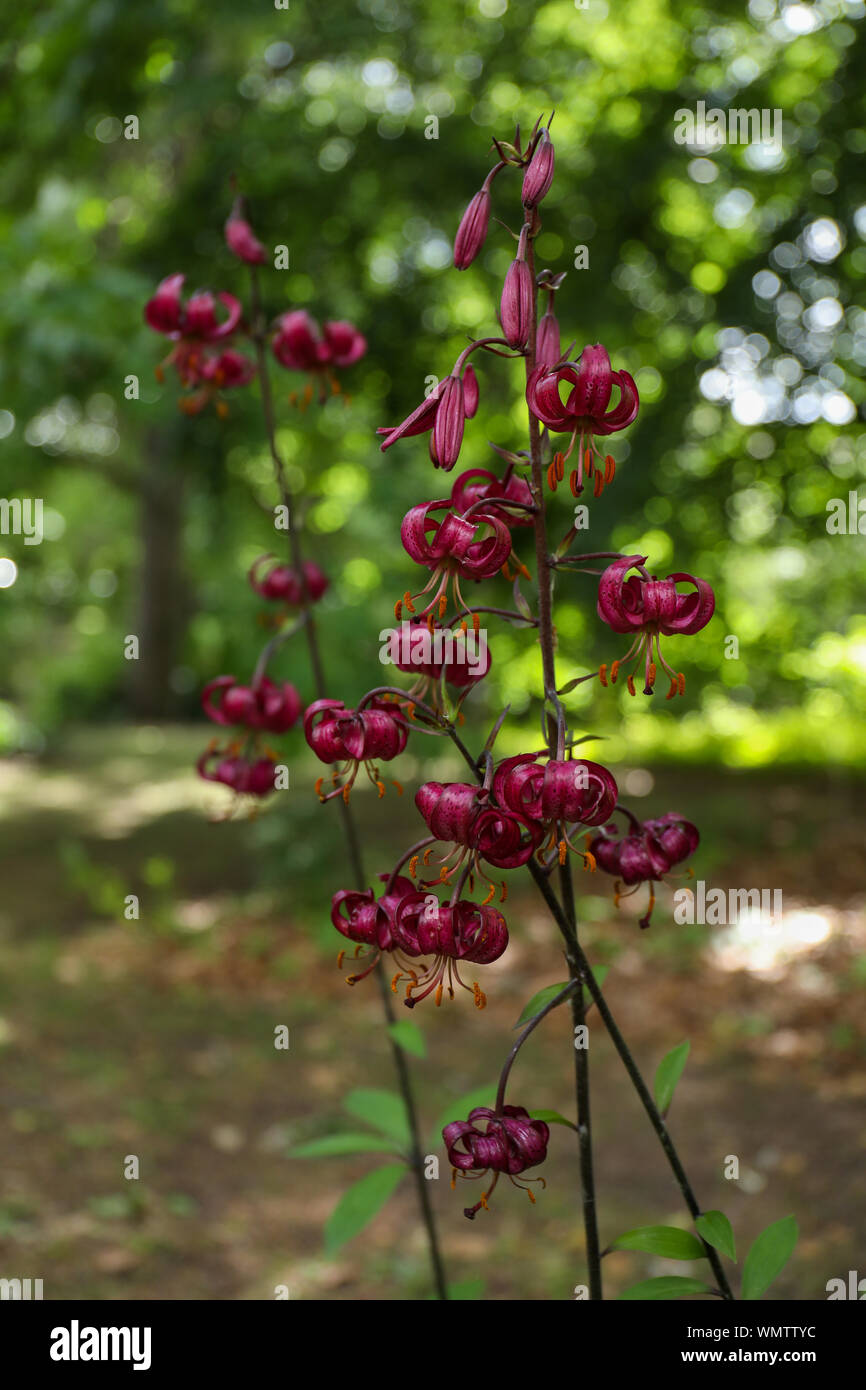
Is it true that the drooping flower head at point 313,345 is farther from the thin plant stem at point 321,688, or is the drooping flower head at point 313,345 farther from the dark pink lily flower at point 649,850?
the dark pink lily flower at point 649,850

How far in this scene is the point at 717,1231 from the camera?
4.05ft

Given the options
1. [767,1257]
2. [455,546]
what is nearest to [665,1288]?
[767,1257]

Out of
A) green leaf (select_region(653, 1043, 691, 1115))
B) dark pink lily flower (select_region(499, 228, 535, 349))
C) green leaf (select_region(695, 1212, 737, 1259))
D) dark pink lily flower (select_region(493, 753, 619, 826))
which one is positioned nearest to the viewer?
dark pink lily flower (select_region(493, 753, 619, 826))

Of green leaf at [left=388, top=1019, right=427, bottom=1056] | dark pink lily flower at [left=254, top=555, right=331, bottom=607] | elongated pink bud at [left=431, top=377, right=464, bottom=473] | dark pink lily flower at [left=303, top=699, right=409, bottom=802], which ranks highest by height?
dark pink lily flower at [left=254, top=555, right=331, bottom=607]

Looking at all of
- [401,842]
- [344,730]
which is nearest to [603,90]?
[401,842]

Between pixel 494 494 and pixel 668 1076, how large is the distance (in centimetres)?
78

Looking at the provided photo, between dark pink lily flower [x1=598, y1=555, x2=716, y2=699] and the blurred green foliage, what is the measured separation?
3.34m

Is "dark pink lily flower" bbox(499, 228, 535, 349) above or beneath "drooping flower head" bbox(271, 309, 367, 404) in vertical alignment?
beneath

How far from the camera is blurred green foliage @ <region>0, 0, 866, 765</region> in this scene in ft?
14.7

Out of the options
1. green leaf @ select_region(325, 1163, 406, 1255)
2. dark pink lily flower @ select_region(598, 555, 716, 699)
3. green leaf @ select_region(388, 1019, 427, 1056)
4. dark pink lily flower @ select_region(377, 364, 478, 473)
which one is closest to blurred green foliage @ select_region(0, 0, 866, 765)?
Result: green leaf @ select_region(388, 1019, 427, 1056)

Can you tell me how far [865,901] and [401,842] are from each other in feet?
8.38

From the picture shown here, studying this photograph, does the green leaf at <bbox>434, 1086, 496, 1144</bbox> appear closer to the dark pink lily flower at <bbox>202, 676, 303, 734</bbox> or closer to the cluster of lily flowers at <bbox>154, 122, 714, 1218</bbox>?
the cluster of lily flowers at <bbox>154, 122, 714, 1218</bbox>

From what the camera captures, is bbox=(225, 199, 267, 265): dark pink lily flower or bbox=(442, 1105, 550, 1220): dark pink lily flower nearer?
bbox=(442, 1105, 550, 1220): dark pink lily flower

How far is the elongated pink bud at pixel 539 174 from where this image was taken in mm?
1112
